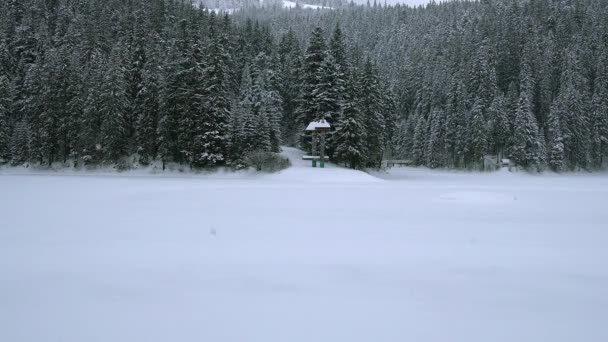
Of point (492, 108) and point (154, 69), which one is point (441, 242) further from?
point (492, 108)

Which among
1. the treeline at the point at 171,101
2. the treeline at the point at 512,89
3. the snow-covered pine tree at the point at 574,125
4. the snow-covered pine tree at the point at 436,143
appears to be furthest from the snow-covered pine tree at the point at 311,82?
the snow-covered pine tree at the point at 574,125

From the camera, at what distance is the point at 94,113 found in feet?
152

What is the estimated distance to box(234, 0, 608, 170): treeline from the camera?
Result: 6331cm

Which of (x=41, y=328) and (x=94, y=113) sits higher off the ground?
(x=94, y=113)

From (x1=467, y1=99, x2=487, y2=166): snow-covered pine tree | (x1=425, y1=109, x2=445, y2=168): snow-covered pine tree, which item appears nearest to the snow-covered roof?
(x1=467, y1=99, x2=487, y2=166): snow-covered pine tree

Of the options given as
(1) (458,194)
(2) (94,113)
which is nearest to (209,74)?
(2) (94,113)

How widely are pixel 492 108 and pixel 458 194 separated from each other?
45.6 meters

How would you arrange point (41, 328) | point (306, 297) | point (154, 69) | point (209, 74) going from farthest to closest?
point (154, 69) < point (209, 74) < point (306, 297) < point (41, 328)

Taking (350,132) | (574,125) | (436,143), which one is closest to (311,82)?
(350,132)

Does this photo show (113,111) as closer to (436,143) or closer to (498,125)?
(436,143)

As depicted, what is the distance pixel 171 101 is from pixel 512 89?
51.6 m

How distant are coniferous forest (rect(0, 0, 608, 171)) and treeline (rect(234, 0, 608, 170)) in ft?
0.89

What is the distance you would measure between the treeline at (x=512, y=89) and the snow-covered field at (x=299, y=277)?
167ft

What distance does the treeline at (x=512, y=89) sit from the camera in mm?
63312
